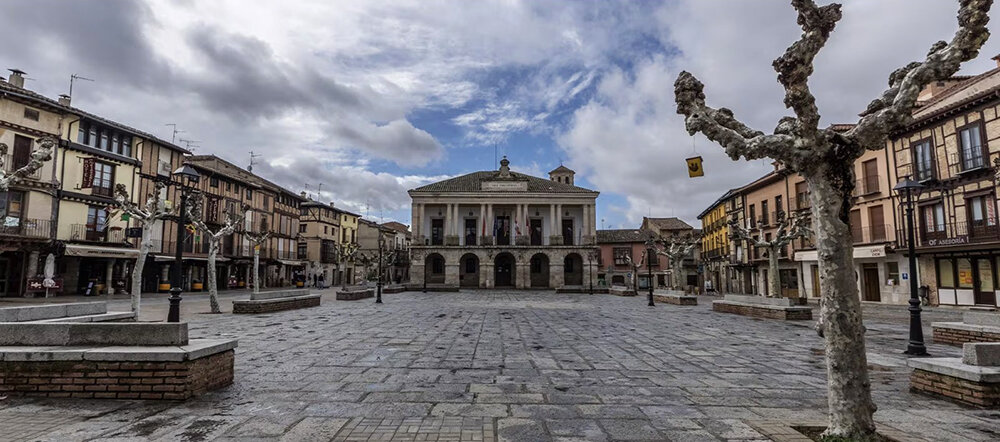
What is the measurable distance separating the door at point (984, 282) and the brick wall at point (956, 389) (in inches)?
889

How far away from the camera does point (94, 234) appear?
27.7 m

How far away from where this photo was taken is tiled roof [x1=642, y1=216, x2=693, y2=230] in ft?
216

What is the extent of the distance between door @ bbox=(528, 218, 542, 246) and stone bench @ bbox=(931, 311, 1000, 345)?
41.3 metres

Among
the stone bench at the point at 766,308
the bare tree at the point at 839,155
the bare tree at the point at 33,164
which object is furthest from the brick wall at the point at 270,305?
the stone bench at the point at 766,308

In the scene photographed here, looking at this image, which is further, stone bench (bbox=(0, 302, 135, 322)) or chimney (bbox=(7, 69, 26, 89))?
chimney (bbox=(7, 69, 26, 89))

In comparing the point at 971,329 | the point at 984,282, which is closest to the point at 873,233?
the point at 984,282

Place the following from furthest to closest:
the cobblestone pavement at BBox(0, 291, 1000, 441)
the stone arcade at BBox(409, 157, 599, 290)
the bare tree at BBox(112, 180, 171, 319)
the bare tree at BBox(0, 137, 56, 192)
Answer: the stone arcade at BBox(409, 157, 599, 290) → the bare tree at BBox(112, 180, 171, 319) → the bare tree at BBox(0, 137, 56, 192) → the cobblestone pavement at BBox(0, 291, 1000, 441)

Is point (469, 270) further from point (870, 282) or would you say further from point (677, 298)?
point (870, 282)

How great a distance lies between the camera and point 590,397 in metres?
5.34

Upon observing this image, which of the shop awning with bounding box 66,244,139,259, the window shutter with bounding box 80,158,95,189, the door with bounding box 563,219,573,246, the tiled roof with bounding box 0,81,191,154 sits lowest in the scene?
the shop awning with bounding box 66,244,139,259

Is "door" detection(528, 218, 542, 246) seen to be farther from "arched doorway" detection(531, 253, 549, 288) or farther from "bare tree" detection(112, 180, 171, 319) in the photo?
"bare tree" detection(112, 180, 171, 319)

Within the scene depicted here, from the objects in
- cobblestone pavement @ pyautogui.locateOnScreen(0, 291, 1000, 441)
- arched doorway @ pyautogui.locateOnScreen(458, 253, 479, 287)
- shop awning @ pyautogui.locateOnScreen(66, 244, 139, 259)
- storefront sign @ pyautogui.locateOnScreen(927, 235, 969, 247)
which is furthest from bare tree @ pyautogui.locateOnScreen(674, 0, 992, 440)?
arched doorway @ pyautogui.locateOnScreen(458, 253, 479, 287)

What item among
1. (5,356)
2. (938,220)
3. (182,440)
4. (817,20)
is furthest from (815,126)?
(938,220)

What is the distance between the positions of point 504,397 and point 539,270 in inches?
1768
